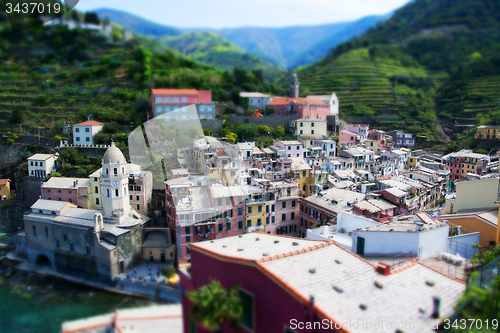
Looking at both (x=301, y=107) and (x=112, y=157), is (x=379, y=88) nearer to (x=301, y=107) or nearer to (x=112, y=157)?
(x=301, y=107)

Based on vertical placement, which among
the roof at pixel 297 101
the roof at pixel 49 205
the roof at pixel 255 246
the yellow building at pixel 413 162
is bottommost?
the roof at pixel 49 205

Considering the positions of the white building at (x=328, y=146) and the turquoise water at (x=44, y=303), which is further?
the white building at (x=328, y=146)

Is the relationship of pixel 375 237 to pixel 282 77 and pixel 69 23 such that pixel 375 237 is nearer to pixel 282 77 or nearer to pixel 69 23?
pixel 69 23

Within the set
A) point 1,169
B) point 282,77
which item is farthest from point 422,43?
point 1,169

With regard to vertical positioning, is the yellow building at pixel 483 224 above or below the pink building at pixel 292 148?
below

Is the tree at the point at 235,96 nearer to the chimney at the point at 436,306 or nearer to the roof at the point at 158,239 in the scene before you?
the roof at the point at 158,239

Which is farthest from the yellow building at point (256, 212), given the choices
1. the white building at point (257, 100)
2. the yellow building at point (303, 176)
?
the white building at point (257, 100)

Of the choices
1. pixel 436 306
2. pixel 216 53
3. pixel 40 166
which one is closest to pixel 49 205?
pixel 40 166

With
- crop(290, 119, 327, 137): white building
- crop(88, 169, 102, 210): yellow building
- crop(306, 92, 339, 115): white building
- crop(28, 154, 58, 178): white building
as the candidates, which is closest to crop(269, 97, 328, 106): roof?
crop(306, 92, 339, 115): white building
